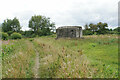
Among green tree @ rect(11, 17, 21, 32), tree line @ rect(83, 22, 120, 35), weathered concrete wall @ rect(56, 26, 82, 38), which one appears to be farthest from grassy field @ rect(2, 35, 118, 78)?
green tree @ rect(11, 17, 21, 32)

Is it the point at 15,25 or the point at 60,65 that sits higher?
the point at 15,25

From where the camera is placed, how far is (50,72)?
4.74 m

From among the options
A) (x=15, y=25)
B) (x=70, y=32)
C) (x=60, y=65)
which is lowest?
(x=60, y=65)

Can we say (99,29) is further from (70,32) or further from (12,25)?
(12,25)

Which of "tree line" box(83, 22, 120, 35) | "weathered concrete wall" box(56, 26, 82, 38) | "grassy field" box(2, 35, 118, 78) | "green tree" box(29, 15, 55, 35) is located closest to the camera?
"grassy field" box(2, 35, 118, 78)

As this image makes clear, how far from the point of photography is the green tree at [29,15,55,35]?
157 ft

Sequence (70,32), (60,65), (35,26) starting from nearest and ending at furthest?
(60,65) → (70,32) → (35,26)

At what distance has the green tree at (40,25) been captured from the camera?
47781 mm

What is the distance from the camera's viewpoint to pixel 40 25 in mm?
48656

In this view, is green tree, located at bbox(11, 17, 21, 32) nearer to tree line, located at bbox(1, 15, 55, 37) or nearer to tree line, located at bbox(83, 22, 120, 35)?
tree line, located at bbox(1, 15, 55, 37)

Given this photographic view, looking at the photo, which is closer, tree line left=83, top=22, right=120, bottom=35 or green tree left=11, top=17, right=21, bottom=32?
tree line left=83, top=22, right=120, bottom=35

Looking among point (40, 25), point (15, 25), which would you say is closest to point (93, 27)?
point (40, 25)

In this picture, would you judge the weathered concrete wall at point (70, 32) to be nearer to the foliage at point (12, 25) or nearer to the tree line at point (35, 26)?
the tree line at point (35, 26)

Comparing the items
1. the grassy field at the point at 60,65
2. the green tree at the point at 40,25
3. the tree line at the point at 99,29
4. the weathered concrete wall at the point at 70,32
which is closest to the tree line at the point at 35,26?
the green tree at the point at 40,25
